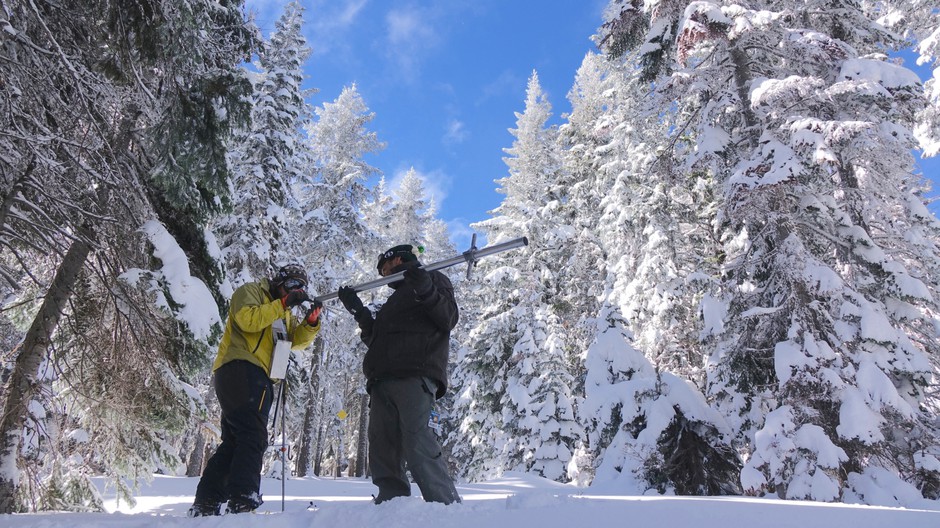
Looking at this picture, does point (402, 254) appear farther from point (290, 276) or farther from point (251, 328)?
point (251, 328)

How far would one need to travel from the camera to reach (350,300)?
13.9 ft

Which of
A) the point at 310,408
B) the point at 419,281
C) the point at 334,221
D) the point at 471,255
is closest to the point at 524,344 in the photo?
the point at 334,221

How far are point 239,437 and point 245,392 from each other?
305 mm

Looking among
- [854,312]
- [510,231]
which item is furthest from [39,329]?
[510,231]

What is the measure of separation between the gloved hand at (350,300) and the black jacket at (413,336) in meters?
0.26

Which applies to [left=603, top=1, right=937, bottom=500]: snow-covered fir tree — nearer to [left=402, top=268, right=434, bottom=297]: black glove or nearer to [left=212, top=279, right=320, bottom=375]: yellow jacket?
[left=402, top=268, right=434, bottom=297]: black glove

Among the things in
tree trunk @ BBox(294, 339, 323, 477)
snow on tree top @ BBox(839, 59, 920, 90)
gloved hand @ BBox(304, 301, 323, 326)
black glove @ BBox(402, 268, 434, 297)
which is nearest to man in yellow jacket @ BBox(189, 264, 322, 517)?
gloved hand @ BBox(304, 301, 323, 326)

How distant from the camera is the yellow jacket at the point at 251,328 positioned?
151 inches

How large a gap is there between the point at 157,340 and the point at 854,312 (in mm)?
9177

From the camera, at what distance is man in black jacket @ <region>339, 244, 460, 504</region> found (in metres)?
3.53

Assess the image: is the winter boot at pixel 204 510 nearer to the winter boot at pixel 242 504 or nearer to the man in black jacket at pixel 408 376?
the winter boot at pixel 242 504

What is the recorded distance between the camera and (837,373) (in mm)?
7453

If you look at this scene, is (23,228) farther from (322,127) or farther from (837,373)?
(322,127)

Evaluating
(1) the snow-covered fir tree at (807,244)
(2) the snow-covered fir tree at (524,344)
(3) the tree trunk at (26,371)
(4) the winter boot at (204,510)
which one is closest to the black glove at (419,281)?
(4) the winter boot at (204,510)
